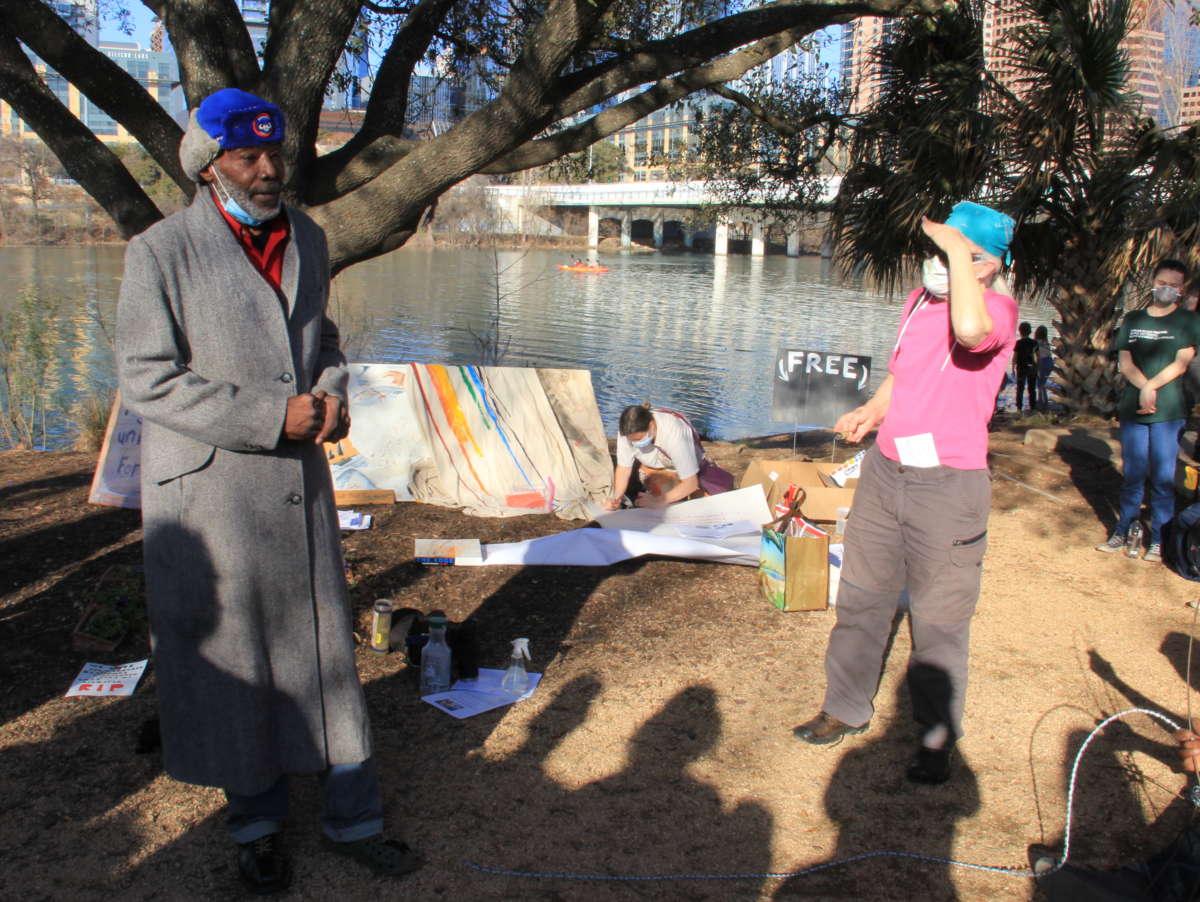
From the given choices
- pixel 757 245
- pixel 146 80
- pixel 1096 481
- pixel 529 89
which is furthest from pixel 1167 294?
pixel 757 245

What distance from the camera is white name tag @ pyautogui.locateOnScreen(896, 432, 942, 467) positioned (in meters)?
3.56

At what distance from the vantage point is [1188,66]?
2789cm

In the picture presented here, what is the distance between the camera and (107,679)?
13.9 feet

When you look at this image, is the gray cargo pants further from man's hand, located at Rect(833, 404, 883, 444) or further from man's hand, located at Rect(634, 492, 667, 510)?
man's hand, located at Rect(634, 492, 667, 510)

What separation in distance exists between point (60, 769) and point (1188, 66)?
32283 millimetres

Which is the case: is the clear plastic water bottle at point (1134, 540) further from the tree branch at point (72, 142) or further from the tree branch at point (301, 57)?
the tree branch at point (72, 142)

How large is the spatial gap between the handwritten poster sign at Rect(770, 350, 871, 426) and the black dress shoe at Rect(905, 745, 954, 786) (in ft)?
17.5

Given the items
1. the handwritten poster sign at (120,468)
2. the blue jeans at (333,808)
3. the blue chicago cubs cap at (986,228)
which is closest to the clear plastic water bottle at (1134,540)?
the blue chicago cubs cap at (986,228)

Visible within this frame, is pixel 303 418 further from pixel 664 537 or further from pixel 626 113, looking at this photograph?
pixel 626 113

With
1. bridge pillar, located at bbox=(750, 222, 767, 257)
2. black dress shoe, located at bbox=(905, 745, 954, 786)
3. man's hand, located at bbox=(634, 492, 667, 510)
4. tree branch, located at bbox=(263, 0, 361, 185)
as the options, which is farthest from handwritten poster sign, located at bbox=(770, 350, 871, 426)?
bridge pillar, located at bbox=(750, 222, 767, 257)

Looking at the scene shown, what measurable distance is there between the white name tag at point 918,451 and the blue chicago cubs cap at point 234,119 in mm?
2297

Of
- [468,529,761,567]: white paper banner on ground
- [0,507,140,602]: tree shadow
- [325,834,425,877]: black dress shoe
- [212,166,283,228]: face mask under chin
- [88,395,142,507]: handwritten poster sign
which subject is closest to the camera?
[212,166,283,228]: face mask under chin

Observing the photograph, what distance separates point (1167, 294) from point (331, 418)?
559cm

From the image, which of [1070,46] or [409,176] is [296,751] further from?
[1070,46]
